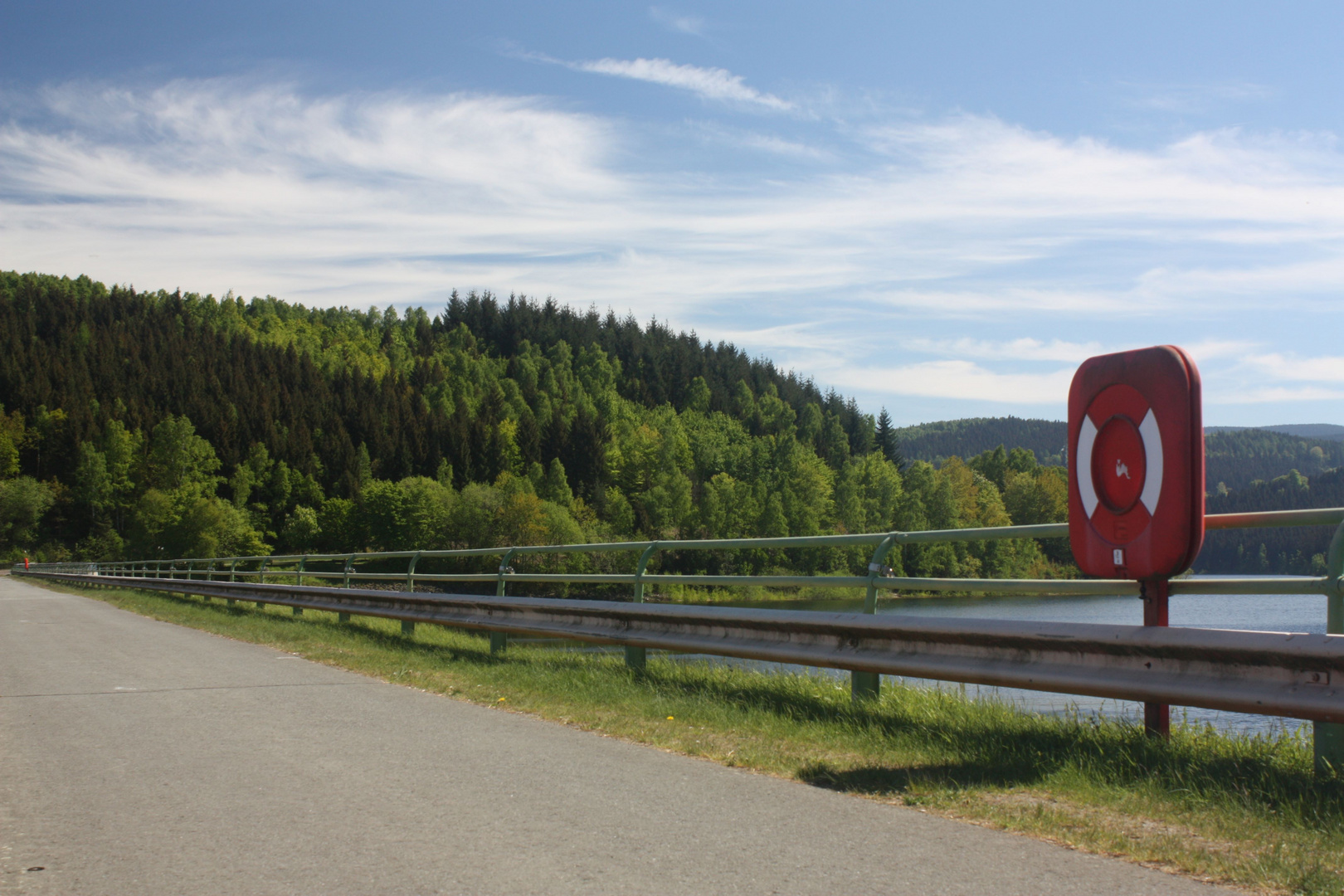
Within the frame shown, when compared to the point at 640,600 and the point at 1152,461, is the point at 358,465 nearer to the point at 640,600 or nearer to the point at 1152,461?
the point at 640,600

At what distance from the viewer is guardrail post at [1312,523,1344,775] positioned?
4117mm

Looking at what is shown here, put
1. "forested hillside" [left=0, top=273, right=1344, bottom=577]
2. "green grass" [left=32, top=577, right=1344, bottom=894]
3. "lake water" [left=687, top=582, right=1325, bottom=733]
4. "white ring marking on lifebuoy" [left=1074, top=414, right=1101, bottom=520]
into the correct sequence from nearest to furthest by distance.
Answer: "green grass" [left=32, top=577, right=1344, bottom=894]
"white ring marking on lifebuoy" [left=1074, top=414, right=1101, bottom=520]
"lake water" [left=687, top=582, right=1325, bottom=733]
"forested hillside" [left=0, top=273, right=1344, bottom=577]

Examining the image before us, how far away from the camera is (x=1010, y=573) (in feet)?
A: 211

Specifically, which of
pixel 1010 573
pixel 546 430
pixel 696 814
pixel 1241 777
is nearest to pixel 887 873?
pixel 696 814

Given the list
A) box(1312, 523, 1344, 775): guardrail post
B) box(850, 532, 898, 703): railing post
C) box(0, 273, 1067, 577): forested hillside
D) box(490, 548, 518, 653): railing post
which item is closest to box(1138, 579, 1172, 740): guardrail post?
box(1312, 523, 1344, 775): guardrail post

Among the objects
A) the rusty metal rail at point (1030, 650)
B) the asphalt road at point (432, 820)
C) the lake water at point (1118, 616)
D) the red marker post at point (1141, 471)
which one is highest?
the red marker post at point (1141, 471)

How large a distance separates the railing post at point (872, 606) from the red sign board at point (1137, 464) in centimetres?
122

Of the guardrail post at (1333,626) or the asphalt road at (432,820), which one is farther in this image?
the guardrail post at (1333,626)

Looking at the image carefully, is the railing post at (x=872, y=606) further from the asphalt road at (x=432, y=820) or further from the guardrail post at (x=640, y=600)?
the guardrail post at (x=640, y=600)

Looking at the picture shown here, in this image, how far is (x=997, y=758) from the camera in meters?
5.04

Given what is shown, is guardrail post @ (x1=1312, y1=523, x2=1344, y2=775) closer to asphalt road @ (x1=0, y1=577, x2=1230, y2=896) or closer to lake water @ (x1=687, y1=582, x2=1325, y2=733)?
lake water @ (x1=687, y1=582, x2=1325, y2=733)

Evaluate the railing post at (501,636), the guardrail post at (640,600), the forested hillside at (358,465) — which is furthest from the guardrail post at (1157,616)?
the forested hillside at (358,465)

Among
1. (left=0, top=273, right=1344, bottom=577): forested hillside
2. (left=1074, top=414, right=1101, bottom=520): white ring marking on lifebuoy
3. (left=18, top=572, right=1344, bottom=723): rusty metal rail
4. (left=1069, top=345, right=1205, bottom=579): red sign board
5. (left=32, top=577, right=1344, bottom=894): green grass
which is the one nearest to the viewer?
(left=32, top=577, right=1344, bottom=894): green grass

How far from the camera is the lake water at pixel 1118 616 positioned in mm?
6855
